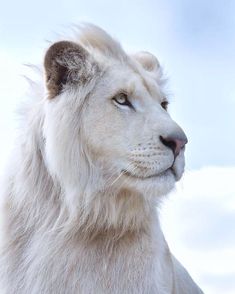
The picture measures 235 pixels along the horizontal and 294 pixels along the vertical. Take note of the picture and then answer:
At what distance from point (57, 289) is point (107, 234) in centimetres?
47

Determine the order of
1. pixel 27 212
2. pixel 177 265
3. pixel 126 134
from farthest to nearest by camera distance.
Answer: pixel 177 265, pixel 27 212, pixel 126 134

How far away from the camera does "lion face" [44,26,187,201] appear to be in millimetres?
4422

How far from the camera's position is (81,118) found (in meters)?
4.59

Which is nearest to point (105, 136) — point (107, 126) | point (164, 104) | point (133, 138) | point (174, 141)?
point (107, 126)

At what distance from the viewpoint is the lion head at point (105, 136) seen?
443 cm

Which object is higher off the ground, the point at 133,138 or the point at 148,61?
the point at 148,61

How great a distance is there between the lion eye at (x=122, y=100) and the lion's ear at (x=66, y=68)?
0.26 metres

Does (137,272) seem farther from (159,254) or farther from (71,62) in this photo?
(71,62)

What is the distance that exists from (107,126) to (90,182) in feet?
1.25

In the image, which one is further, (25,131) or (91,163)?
(25,131)

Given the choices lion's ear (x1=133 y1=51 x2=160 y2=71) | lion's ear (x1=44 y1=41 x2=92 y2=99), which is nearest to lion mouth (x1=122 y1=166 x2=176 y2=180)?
lion's ear (x1=44 y1=41 x2=92 y2=99)

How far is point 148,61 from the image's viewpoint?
17.8 feet

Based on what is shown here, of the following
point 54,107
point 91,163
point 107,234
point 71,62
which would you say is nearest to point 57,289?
point 107,234

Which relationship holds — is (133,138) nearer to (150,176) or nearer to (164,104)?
(150,176)
